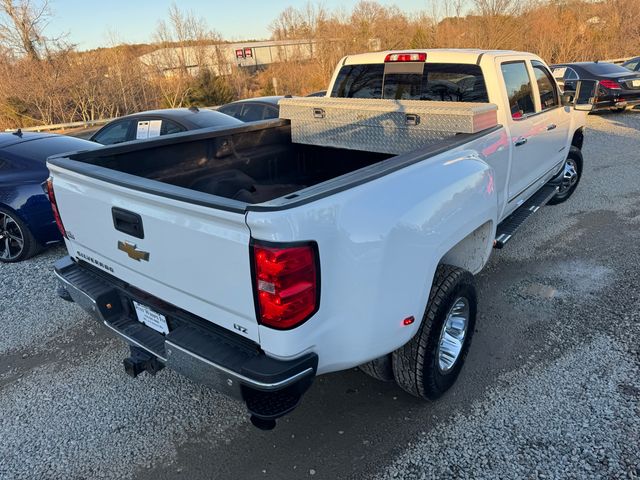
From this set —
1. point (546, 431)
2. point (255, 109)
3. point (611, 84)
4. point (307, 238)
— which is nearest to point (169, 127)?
point (255, 109)

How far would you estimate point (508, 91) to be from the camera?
161 inches

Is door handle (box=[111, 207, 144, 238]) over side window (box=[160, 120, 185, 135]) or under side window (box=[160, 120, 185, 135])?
over

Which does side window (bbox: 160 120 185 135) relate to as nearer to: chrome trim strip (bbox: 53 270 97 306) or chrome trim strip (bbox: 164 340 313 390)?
chrome trim strip (bbox: 53 270 97 306)

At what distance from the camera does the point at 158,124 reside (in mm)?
6902

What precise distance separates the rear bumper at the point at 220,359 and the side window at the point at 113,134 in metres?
5.26

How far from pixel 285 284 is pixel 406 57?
10.6 ft

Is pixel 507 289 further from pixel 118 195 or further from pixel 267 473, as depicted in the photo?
pixel 118 195

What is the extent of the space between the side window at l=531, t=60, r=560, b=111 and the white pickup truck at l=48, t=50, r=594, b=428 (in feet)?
2.21

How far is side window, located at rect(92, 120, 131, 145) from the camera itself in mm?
7291

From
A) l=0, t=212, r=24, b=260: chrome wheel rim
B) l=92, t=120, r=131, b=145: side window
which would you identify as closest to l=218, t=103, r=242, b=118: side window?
l=92, t=120, r=131, b=145: side window

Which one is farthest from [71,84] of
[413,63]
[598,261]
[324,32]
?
[598,261]

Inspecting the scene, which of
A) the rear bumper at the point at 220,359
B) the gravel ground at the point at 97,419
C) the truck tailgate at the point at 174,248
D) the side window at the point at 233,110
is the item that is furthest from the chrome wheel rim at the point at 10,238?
the side window at the point at 233,110

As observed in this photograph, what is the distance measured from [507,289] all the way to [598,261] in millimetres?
1181

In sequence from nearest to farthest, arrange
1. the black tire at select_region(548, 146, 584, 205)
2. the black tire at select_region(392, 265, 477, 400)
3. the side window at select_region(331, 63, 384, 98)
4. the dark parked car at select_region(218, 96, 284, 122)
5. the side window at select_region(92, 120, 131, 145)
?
the black tire at select_region(392, 265, 477, 400)
the side window at select_region(331, 63, 384, 98)
the black tire at select_region(548, 146, 584, 205)
the side window at select_region(92, 120, 131, 145)
the dark parked car at select_region(218, 96, 284, 122)
